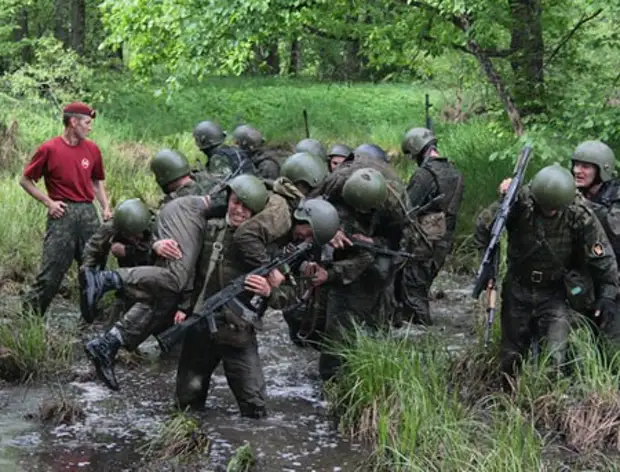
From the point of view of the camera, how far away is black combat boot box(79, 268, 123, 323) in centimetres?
625

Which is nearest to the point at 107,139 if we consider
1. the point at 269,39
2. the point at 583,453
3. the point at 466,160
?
the point at 269,39

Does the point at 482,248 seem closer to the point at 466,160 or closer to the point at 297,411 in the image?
the point at 297,411

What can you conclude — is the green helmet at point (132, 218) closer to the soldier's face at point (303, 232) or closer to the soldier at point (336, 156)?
the soldier's face at point (303, 232)

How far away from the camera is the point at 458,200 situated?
9.65m

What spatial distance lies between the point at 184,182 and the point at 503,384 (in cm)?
283

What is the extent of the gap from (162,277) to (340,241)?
1337 millimetres

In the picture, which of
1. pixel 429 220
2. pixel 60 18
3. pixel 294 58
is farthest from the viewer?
pixel 294 58

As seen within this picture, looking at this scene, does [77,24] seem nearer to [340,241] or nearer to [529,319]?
[340,241]

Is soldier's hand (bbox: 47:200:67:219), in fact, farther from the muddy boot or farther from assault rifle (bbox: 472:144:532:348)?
assault rifle (bbox: 472:144:532:348)

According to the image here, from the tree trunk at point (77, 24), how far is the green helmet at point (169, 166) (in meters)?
15.8

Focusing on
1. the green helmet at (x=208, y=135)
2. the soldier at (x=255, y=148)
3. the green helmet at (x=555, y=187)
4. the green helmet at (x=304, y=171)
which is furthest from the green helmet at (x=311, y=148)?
the green helmet at (x=555, y=187)

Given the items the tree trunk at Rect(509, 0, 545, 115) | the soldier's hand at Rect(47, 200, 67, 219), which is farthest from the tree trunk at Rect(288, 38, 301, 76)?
the soldier's hand at Rect(47, 200, 67, 219)

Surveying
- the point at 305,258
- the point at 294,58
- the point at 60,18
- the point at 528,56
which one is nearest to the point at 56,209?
Answer: the point at 305,258

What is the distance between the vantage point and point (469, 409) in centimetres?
675
